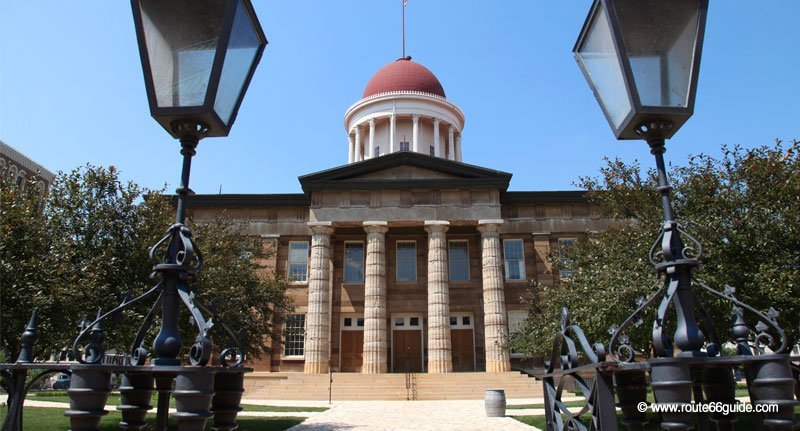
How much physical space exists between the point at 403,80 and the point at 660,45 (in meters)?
47.1

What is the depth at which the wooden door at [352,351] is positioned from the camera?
109 ft

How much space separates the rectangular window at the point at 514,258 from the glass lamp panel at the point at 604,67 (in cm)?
3064

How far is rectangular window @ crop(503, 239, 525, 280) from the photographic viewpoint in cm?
3428

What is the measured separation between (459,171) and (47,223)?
77.5ft

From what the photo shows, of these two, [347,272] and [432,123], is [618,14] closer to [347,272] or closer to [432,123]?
[347,272]

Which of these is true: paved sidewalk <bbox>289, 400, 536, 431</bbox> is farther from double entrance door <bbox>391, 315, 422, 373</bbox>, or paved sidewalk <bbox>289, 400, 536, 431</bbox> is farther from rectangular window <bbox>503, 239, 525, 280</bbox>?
rectangular window <bbox>503, 239, 525, 280</bbox>

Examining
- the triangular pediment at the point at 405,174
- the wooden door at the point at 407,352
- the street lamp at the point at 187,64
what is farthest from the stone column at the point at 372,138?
the street lamp at the point at 187,64

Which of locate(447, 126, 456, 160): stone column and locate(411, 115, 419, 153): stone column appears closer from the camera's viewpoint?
locate(411, 115, 419, 153): stone column

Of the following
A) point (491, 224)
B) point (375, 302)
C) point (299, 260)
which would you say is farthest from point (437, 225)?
point (299, 260)

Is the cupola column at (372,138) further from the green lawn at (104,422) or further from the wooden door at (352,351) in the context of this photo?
the green lawn at (104,422)

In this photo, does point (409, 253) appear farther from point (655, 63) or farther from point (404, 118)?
point (655, 63)

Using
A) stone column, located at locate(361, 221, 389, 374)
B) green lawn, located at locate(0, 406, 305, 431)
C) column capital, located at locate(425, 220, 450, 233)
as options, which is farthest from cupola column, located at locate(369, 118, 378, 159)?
green lawn, located at locate(0, 406, 305, 431)

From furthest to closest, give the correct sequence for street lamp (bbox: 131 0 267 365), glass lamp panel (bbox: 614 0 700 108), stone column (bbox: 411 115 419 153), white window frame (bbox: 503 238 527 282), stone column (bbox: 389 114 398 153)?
1. stone column (bbox: 389 114 398 153)
2. stone column (bbox: 411 115 419 153)
3. white window frame (bbox: 503 238 527 282)
4. glass lamp panel (bbox: 614 0 700 108)
5. street lamp (bbox: 131 0 267 365)

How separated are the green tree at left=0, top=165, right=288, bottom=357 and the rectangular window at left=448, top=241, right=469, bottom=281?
18.7 m
